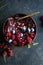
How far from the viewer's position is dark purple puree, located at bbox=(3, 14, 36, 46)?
1.79 metres

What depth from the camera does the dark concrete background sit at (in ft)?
6.00

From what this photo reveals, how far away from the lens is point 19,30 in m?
1.84

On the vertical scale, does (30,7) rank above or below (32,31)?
above

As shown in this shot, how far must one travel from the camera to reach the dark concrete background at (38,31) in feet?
6.00

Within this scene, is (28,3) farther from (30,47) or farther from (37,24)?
(30,47)

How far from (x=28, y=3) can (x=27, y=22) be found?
0.43 feet

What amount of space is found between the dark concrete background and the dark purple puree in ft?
0.19

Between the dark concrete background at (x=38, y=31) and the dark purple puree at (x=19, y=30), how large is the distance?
0.06 m

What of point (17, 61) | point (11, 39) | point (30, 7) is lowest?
point (17, 61)

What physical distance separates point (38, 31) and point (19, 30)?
118 mm

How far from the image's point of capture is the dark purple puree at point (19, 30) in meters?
1.79

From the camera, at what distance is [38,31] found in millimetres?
1877

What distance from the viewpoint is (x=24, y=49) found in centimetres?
184

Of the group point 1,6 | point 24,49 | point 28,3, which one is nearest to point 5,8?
point 1,6
